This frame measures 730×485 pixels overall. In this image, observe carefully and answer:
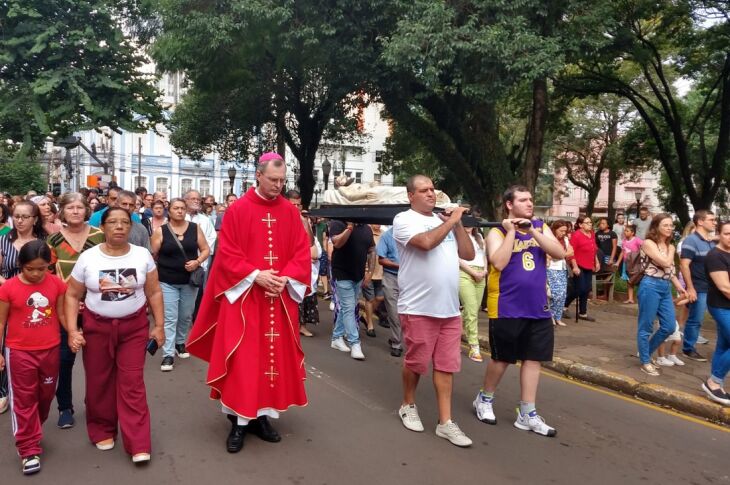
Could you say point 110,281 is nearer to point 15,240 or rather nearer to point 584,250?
point 15,240

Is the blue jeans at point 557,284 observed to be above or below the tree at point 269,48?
below

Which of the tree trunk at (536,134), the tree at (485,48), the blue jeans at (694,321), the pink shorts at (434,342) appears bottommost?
the blue jeans at (694,321)

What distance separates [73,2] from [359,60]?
7.66 meters

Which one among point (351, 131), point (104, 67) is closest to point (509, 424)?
point (104, 67)

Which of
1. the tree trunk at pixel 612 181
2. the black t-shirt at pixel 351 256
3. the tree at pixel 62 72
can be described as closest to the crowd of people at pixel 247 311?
the black t-shirt at pixel 351 256

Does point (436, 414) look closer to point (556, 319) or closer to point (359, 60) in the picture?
point (556, 319)

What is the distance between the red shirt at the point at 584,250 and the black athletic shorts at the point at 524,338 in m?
5.86

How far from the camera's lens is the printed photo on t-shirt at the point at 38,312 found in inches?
154

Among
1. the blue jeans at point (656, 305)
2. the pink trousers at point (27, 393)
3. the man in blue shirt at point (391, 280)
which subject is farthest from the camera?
the man in blue shirt at point (391, 280)

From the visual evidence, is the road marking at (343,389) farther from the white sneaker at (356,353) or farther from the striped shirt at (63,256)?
the striped shirt at (63,256)

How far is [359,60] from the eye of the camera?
13.1 meters

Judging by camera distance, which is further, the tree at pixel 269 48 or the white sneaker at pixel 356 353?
the tree at pixel 269 48

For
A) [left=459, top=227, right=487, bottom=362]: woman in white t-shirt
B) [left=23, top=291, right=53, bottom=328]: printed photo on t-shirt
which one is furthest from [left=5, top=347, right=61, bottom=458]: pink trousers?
[left=459, top=227, right=487, bottom=362]: woman in white t-shirt

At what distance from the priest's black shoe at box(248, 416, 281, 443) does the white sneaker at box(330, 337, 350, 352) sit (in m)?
2.95
